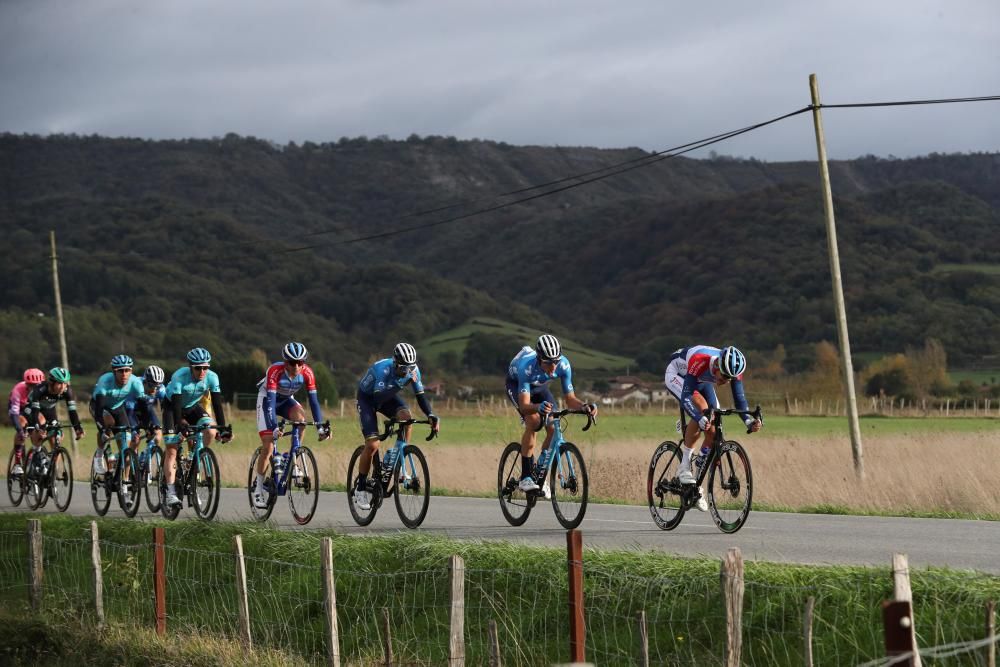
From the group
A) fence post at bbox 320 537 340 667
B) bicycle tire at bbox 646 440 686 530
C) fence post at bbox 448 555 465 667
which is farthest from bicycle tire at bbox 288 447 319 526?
fence post at bbox 448 555 465 667

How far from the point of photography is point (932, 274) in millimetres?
148875

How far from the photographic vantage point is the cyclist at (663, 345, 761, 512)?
12961mm

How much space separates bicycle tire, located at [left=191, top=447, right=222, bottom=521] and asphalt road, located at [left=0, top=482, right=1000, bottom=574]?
50 cm

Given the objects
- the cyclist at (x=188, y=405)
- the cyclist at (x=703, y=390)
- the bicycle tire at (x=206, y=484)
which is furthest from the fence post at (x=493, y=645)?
the cyclist at (x=188, y=405)

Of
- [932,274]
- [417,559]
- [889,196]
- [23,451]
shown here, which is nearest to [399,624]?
[417,559]

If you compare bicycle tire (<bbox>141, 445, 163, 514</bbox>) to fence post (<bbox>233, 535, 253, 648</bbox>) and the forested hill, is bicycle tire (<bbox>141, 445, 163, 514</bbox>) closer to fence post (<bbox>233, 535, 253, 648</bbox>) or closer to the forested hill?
fence post (<bbox>233, 535, 253, 648</bbox>)

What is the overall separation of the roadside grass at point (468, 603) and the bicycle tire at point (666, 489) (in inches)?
74.8

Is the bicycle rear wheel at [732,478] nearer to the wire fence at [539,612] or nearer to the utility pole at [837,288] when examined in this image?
the wire fence at [539,612]

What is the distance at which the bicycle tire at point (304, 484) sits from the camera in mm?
15727

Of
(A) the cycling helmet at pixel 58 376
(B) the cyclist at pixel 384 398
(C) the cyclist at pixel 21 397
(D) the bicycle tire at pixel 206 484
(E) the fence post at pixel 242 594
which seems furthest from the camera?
(C) the cyclist at pixel 21 397

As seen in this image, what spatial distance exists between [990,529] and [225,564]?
8.07 meters

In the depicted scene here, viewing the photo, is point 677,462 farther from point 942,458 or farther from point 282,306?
point 282,306

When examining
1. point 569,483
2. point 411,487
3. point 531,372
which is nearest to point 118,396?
point 411,487

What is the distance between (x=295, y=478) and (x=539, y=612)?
5.76 m
